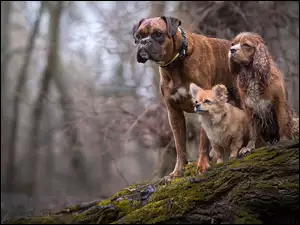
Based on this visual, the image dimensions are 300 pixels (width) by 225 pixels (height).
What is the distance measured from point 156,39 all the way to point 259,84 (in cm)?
148

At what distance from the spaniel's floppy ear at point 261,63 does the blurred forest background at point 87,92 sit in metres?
3.60

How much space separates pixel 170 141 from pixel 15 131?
507 inches

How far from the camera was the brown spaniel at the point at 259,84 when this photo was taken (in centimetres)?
617

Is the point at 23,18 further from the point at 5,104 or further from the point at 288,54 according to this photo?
the point at 288,54

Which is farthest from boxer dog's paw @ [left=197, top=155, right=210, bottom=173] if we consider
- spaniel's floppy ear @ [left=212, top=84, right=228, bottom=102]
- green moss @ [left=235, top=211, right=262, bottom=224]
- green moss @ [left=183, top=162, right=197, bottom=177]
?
green moss @ [left=235, top=211, right=262, bottom=224]

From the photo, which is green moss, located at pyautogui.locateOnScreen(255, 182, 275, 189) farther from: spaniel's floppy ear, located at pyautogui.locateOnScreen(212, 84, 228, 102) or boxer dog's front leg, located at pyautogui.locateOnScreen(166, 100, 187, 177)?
boxer dog's front leg, located at pyautogui.locateOnScreen(166, 100, 187, 177)

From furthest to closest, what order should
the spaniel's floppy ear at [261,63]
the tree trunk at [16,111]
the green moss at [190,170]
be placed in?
the tree trunk at [16,111] → the green moss at [190,170] → the spaniel's floppy ear at [261,63]

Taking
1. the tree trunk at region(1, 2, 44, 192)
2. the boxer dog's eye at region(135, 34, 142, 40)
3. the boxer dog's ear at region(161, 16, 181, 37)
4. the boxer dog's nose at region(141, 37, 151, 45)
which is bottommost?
the tree trunk at region(1, 2, 44, 192)

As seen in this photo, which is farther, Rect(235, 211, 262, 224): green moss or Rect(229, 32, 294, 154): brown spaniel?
Rect(229, 32, 294, 154): brown spaniel

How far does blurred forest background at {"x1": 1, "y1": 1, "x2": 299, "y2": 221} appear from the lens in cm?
1252

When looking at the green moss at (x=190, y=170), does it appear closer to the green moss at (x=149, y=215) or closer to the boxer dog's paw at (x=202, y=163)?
the boxer dog's paw at (x=202, y=163)

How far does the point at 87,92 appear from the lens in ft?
47.9

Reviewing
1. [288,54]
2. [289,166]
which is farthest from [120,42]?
[289,166]

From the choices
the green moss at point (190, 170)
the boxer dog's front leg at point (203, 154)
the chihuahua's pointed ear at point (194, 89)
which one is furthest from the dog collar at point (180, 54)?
the green moss at point (190, 170)
